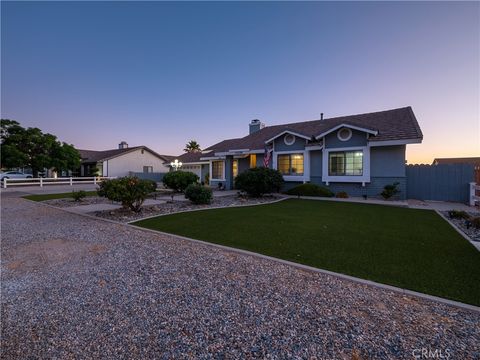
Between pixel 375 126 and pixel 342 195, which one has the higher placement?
pixel 375 126

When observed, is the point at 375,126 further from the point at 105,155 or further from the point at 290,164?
the point at 105,155

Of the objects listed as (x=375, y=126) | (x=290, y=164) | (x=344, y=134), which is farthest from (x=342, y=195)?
(x=375, y=126)

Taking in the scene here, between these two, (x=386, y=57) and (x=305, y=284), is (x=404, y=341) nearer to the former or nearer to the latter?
(x=305, y=284)

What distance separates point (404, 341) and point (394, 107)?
18.2 meters

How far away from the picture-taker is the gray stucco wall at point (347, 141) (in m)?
12.8

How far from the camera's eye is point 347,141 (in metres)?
13.2

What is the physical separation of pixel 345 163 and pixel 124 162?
31.5 m

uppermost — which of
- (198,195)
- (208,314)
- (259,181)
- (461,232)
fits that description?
(259,181)

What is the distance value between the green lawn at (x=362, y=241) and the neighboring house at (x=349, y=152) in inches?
163

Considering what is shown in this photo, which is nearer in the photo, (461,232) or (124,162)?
(461,232)

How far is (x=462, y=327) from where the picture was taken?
2303 millimetres

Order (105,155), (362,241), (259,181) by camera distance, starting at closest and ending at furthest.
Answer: (362,241)
(259,181)
(105,155)

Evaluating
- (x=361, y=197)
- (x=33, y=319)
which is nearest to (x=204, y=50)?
(x=361, y=197)

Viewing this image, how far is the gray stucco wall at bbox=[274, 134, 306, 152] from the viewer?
14975 mm
